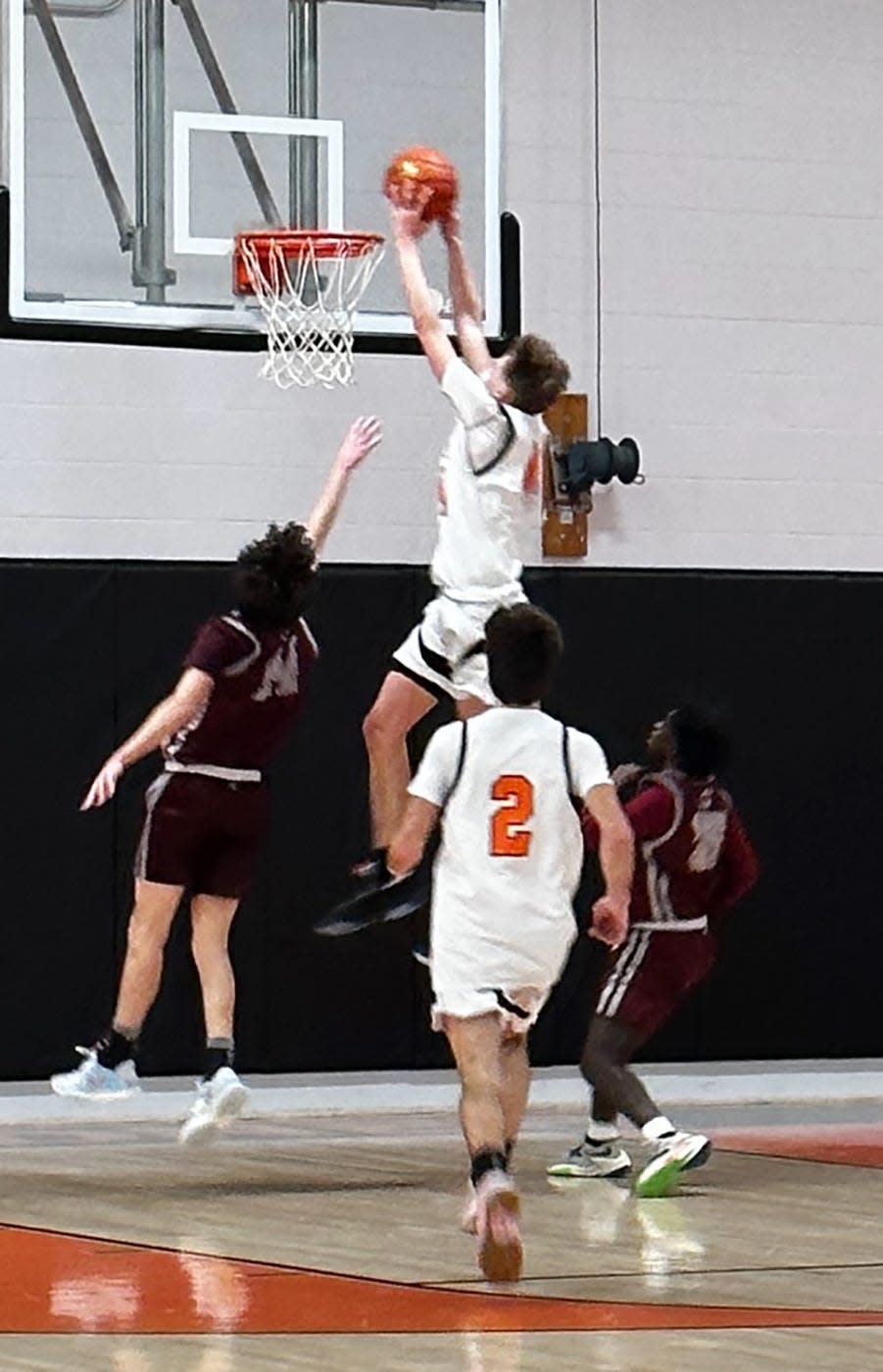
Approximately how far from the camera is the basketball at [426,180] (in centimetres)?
959

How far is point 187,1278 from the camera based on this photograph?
7.39 metres

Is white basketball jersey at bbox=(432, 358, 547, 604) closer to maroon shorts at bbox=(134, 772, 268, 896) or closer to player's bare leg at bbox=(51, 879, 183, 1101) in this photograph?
maroon shorts at bbox=(134, 772, 268, 896)

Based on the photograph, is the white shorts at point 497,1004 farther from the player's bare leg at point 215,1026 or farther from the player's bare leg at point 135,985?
the player's bare leg at point 135,985

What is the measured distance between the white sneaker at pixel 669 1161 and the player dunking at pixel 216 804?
4.64 feet

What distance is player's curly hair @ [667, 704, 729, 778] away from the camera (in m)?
9.62

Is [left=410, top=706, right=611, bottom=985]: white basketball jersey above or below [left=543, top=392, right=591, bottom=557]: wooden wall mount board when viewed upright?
below

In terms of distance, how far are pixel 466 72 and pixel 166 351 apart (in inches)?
76.7

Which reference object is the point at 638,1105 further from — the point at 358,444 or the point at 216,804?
the point at 358,444

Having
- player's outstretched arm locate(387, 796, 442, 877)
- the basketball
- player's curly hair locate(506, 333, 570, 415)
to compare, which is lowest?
player's outstretched arm locate(387, 796, 442, 877)

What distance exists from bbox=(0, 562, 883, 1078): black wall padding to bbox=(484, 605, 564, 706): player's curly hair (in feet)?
18.7

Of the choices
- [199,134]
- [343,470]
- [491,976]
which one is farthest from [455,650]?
[199,134]

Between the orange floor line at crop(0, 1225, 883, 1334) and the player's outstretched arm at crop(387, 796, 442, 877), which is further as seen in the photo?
the player's outstretched arm at crop(387, 796, 442, 877)

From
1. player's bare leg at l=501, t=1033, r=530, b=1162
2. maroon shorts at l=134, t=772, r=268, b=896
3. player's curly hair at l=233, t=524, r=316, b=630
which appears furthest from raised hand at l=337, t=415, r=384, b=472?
player's bare leg at l=501, t=1033, r=530, b=1162

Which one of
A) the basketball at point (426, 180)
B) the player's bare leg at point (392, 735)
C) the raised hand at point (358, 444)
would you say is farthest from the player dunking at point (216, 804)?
the basketball at point (426, 180)
